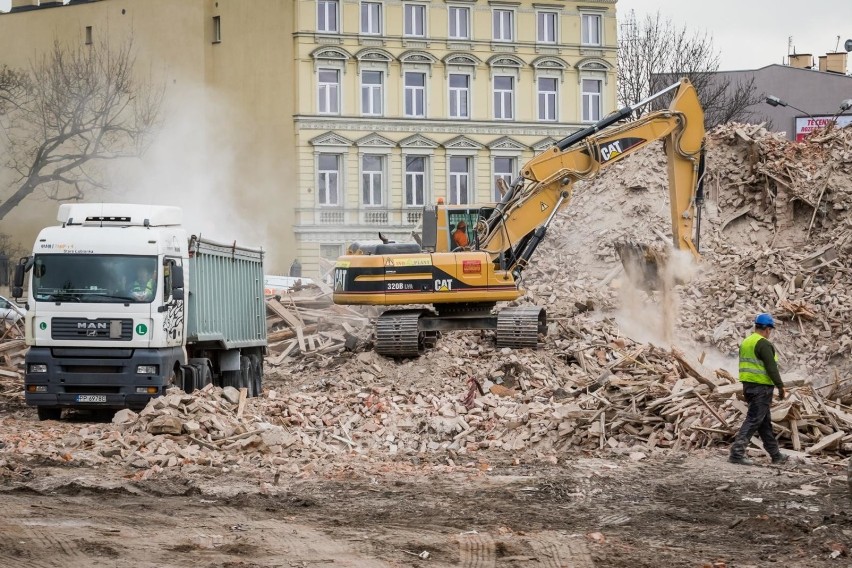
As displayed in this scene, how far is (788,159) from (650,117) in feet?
30.7

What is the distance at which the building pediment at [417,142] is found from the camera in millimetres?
50438

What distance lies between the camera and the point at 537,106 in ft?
172

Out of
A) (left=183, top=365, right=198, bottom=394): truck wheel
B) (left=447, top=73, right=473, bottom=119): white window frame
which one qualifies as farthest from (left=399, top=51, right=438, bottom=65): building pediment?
(left=183, top=365, right=198, bottom=394): truck wheel

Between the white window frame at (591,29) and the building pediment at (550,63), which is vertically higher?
the white window frame at (591,29)

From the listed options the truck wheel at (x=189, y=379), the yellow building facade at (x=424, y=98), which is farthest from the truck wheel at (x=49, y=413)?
the yellow building facade at (x=424, y=98)

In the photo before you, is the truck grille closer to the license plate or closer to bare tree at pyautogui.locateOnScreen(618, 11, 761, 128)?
the license plate

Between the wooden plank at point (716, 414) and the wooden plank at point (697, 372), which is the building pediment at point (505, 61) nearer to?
the wooden plank at point (697, 372)

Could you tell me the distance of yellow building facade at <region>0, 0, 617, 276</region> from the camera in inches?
1914

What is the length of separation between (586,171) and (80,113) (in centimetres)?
2267

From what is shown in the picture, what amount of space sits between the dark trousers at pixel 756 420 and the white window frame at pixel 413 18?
3671 centimetres

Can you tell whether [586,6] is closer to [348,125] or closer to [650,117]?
[348,125]

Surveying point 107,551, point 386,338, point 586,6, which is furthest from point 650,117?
point 586,6

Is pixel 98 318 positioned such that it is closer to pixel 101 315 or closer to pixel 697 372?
pixel 101 315

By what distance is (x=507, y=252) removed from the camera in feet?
76.6
